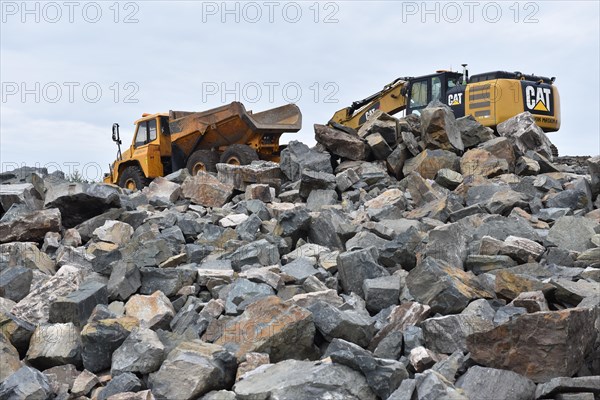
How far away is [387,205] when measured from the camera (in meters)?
8.91

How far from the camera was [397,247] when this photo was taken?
6.76 m

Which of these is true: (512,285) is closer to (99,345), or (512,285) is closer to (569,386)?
(569,386)

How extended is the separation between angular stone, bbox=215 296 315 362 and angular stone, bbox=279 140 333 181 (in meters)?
5.95

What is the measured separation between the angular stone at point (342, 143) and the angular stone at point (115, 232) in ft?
14.5

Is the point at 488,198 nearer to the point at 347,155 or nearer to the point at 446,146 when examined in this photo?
the point at 446,146

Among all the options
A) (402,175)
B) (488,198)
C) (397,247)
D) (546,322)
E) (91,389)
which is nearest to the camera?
(546,322)

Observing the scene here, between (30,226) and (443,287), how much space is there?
5.00 m

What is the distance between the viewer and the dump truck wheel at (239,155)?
1309 centimetres

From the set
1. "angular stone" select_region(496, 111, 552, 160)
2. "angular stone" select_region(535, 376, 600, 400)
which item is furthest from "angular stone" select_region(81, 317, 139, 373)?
"angular stone" select_region(496, 111, 552, 160)

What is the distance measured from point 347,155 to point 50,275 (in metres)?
5.73

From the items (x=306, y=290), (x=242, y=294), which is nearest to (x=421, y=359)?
(x=306, y=290)

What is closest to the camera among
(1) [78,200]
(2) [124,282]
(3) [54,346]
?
(3) [54,346]

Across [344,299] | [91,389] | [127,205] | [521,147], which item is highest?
[521,147]

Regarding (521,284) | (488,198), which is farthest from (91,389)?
(488,198)
